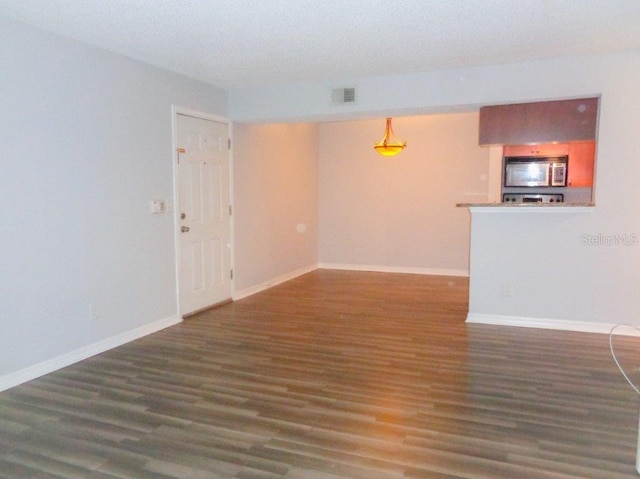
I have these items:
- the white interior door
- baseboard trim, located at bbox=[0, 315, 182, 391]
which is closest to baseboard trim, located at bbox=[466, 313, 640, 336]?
the white interior door

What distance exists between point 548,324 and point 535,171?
109 inches

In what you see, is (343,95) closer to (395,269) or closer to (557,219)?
(557,219)

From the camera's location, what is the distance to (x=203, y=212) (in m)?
5.01

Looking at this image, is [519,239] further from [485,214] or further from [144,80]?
[144,80]

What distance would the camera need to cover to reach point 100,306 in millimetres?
3770

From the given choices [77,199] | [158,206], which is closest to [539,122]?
[158,206]

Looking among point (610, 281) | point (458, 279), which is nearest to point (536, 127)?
point (610, 281)

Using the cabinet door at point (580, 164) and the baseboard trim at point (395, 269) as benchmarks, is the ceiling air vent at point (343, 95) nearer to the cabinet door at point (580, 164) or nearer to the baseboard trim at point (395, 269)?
the cabinet door at point (580, 164)

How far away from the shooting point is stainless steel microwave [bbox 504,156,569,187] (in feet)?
20.5

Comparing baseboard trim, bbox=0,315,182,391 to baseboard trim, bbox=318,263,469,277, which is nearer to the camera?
baseboard trim, bbox=0,315,182,391

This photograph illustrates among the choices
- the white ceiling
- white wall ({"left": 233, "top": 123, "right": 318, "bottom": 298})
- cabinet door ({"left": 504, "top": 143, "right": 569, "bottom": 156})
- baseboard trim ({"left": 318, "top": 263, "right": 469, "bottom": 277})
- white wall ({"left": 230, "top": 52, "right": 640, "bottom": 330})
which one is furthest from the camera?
baseboard trim ({"left": 318, "top": 263, "right": 469, "bottom": 277})

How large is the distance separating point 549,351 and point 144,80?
418 cm

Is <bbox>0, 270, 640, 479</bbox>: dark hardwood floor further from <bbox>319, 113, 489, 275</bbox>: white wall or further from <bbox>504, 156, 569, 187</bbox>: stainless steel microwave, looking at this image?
<bbox>319, 113, 489, 275</bbox>: white wall

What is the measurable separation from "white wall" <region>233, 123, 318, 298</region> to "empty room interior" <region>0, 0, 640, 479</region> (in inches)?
3.0
